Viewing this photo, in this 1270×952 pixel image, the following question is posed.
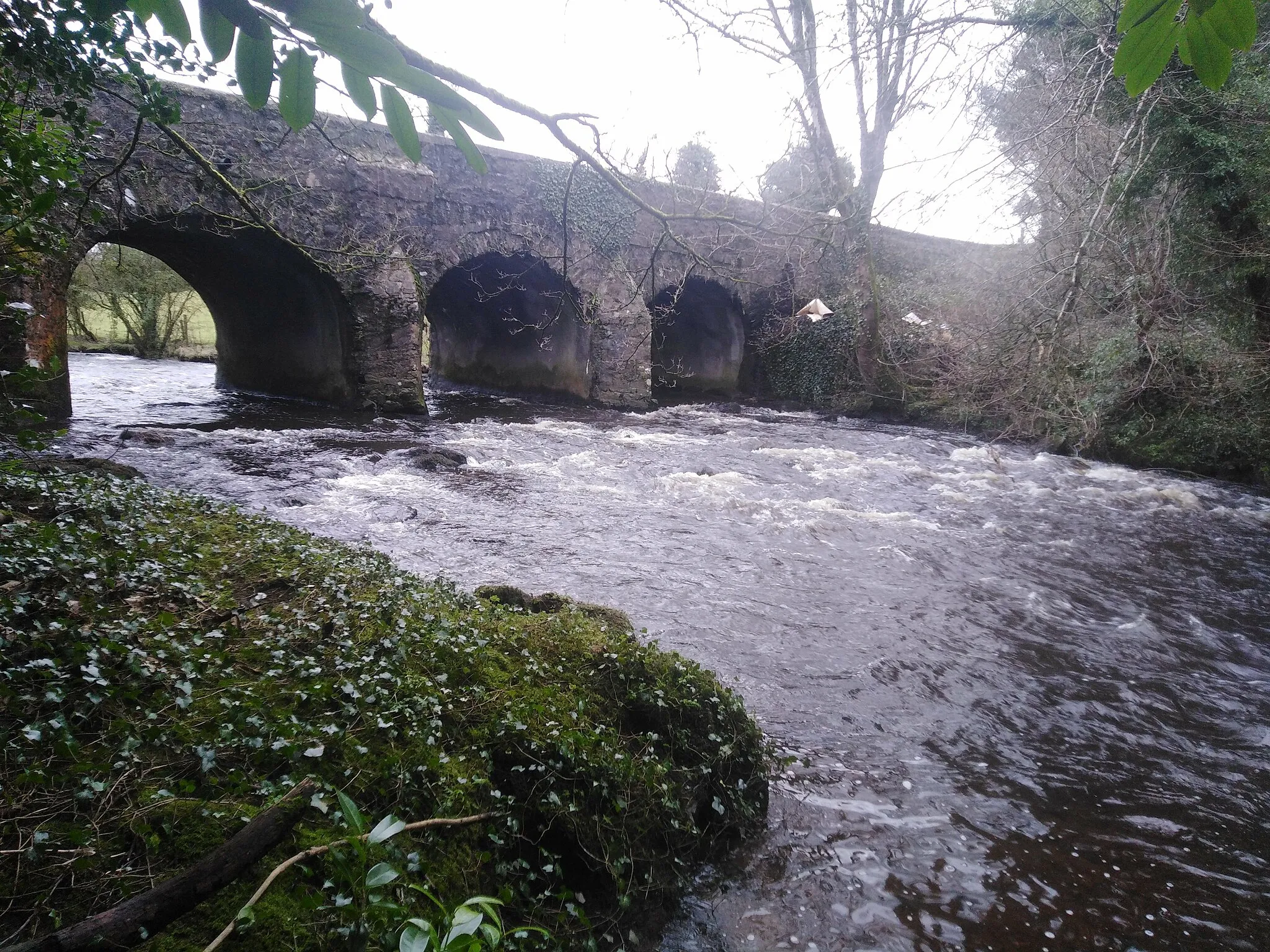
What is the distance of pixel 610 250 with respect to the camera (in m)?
15.7

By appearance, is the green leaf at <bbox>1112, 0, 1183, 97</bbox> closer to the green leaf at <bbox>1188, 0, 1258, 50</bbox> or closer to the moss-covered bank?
the green leaf at <bbox>1188, 0, 1258, 50</bbox>

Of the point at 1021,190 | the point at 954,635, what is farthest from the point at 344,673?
the point at 1021,190

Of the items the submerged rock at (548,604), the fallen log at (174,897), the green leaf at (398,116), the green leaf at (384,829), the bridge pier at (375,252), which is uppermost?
the bridge pier at (375,252)

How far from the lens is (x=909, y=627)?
5.27 metres

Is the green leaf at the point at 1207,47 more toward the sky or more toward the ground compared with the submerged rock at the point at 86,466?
more toward the sky

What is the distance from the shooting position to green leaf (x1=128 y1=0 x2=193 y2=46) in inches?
37.6

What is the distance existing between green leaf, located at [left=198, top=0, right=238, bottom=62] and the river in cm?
260

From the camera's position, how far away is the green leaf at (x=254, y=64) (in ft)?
3.27

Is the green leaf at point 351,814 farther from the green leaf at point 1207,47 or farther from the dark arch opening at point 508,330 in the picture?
the dark arch opening at point 508,330

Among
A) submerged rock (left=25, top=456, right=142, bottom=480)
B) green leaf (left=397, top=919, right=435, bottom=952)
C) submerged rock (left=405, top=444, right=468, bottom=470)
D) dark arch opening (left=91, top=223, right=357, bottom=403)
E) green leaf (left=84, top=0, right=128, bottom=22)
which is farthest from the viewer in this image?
dark arch opening (left=91, top=223, right=357, bottom=403)

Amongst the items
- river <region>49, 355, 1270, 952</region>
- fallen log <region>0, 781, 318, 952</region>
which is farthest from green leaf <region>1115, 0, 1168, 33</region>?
river <region>49, 355, 1270, 952</region>

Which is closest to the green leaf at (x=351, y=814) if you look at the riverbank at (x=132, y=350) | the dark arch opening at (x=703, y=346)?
the dark arch opening at (x=703, y=346)

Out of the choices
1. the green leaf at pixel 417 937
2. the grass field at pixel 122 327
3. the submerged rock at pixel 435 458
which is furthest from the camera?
the grass field at pixel 122 327

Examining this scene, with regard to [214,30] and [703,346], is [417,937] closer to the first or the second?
[214,30]
